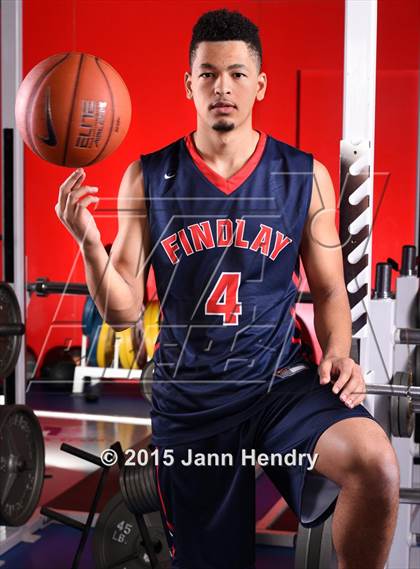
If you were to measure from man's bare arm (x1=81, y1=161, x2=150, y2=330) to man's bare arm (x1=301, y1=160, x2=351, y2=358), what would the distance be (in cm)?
38

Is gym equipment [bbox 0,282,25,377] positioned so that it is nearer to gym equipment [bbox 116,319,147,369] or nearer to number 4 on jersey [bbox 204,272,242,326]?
gym equipment [bbox 116,319,147,369]

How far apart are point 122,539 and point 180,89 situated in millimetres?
1529

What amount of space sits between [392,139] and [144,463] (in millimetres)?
3740

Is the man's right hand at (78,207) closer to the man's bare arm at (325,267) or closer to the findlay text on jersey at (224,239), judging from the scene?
the findlay text on jersey at (224,239)

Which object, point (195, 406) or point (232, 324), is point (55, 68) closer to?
point (232, 324)

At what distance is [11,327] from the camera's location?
116 inches

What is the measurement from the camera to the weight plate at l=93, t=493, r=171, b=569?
268 cm

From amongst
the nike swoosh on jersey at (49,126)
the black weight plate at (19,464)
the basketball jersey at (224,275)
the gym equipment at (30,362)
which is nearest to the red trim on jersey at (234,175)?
the basketball jersey at (224,275)

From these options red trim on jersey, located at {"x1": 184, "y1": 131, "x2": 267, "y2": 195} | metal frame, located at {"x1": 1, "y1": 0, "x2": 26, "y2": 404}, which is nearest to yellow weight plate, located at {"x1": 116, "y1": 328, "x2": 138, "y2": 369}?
metal frame, located at {"x1": 1, "y1": 0, "x2": 26, "y2": 404}

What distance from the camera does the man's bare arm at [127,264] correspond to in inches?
→ 69.6

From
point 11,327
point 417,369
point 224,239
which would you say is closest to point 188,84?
point 224,239

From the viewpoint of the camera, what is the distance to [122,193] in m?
1.89

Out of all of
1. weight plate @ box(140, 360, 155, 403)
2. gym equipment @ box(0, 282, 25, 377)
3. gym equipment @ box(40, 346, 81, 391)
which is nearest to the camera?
gym equipment @ box(0, 282, 25, 377)

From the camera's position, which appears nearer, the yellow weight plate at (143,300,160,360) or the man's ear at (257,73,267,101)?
the man's ear at (257,73,267,101)
